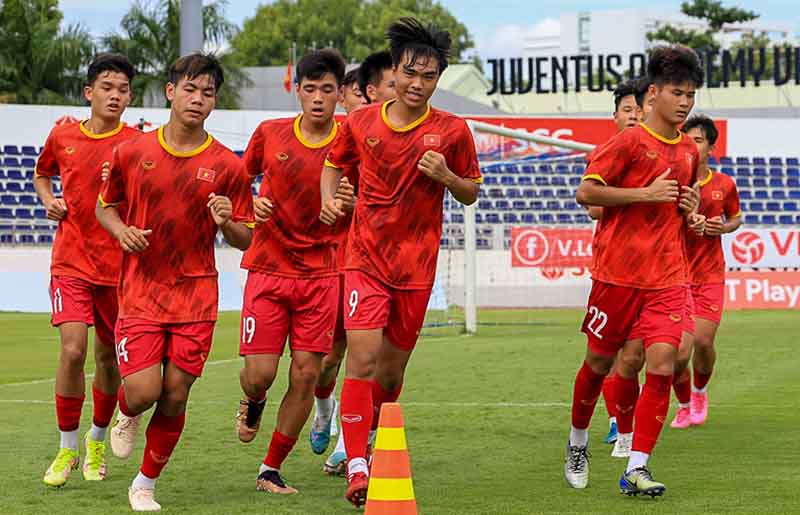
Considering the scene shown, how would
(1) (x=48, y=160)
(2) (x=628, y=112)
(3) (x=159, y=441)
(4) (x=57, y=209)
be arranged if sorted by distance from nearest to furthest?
(3) (x=159, y=441) < (4) (x=57, y=209) < (1) (x=48, y=160) < (2) (x=628, y=112)

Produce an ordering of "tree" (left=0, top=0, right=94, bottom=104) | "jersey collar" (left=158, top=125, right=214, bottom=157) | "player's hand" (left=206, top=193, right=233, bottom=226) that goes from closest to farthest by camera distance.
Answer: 1. "player's hand" (left=206, top=193, right=233, bottom=226)
2. "jersey collar" (left=158, top=125, right=214, bottom=157)
3. "tree" (left=0, top=0, right=94, bottom=104)

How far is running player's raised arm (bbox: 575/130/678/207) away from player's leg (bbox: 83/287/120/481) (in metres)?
2.67

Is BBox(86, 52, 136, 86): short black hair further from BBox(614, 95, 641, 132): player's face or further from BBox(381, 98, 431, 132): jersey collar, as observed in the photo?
BBox(614, 95, 641, 132): player's face

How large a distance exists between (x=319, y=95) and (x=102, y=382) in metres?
2.06

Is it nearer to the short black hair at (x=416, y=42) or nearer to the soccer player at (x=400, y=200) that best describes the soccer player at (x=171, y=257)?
the soccer player at (x=400, y=200)

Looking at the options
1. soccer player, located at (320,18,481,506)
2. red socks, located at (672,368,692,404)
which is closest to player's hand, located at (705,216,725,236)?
red socks, located at (672,368,692,404)

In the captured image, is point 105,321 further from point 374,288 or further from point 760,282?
point 760,282

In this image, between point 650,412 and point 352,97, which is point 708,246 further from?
point 650,412

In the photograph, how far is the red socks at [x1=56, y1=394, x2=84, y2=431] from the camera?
7.97 metres

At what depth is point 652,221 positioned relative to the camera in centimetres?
759

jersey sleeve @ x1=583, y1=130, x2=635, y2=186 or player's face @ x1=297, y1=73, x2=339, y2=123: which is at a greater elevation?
player's face @ x1=297, y1=73, x2=339, y2=123

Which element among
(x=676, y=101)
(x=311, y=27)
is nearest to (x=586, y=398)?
(x=676, y=101)

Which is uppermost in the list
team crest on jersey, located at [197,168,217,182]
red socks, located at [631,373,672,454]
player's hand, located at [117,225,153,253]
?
team crest on jersey, located at [197,168,217,182]

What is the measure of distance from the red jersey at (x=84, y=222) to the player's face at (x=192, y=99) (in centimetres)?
97
